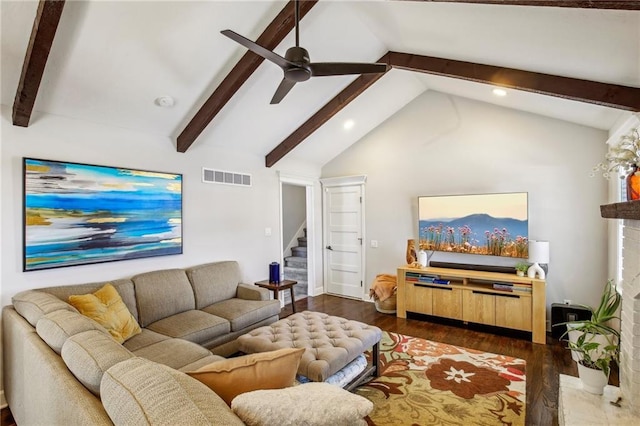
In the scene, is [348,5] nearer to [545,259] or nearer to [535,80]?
[535,80]

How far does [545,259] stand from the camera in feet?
12.5

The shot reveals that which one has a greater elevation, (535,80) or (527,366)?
(535,80)

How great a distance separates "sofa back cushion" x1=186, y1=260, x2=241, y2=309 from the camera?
12.2 ft

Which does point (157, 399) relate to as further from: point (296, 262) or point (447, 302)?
point (296, 262)

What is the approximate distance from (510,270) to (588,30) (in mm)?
3012

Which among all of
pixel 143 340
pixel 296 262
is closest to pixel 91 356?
pixel 143 340

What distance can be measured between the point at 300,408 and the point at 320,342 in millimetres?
1533

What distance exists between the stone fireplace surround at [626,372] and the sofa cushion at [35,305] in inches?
135

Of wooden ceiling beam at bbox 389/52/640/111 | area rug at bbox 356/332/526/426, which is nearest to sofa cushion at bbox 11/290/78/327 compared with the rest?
area rug at bbox 356/332/526/426

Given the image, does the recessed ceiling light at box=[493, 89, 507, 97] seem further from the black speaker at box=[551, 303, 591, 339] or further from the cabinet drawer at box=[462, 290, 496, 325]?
the black speaker at box=[551, 303, 591, 339]

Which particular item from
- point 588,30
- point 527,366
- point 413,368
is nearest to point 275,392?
point 413,368

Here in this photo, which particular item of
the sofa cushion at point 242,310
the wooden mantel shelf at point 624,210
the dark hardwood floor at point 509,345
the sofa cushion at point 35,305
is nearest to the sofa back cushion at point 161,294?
the sofa cushion at point 242,310

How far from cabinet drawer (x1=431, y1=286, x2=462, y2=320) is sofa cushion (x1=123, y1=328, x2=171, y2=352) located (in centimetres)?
343

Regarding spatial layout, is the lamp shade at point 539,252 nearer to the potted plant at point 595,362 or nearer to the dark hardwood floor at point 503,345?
the dark hardwood floor at point 503,345
